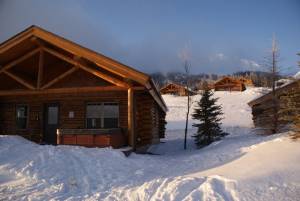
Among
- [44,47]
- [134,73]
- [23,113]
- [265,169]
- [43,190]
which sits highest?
[44,47]

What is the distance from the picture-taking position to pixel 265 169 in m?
6.82

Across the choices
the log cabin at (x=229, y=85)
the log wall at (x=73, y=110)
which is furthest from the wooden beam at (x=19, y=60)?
the log cabin at (x=229, y=85)

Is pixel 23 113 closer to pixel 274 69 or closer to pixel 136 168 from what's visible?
pixel 136 168

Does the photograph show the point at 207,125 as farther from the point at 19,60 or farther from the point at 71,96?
the point at 19,60

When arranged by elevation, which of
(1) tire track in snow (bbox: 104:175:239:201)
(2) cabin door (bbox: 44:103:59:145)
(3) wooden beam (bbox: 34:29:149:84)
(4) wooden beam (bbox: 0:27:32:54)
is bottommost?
(1) tire track in snow (bbox: 104:175:239:201)

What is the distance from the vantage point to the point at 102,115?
51.1 ft

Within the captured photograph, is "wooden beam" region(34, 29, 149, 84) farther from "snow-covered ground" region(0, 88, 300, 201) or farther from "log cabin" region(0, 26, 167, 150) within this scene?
"snow-covered ground" region(0, 88, 300, 201)

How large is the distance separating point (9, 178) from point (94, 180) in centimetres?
218

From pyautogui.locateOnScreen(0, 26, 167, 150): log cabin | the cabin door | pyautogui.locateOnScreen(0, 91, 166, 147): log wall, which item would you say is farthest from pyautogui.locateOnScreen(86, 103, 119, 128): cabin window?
the cabin door

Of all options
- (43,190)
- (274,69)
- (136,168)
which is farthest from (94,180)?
(274,69)

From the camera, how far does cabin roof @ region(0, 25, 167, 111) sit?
12352mm

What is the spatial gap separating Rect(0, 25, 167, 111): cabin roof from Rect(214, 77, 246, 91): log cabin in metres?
51.5

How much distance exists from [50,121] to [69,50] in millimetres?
5172

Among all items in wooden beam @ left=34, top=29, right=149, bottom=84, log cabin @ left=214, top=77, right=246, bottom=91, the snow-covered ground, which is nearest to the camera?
the snow-covered ground
